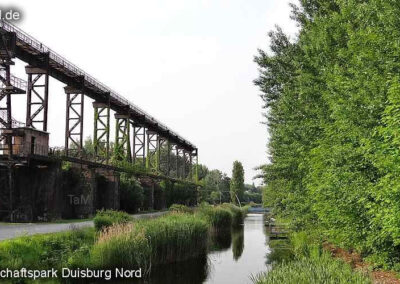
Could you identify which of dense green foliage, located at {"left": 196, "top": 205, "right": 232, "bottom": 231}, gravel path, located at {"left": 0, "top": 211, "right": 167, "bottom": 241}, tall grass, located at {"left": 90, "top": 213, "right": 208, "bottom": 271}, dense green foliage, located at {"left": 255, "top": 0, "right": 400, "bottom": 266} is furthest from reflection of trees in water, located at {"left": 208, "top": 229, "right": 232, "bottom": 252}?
dense green foliage, located at {"left": 255, "top": 0, "right": 400, "bottom": 266}

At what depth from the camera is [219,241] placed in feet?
98.8

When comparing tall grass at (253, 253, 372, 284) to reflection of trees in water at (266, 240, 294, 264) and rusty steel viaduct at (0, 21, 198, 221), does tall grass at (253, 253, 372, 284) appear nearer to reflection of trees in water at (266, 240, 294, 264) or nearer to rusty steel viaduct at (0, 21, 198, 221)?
reflection of trees in water at (266, 240, 294, 264)

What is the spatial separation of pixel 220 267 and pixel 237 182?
300ft

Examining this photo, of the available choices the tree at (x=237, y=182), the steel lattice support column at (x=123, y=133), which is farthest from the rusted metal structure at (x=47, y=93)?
the tree at (x=237, y=182)

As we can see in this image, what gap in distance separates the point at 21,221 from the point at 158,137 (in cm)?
4234

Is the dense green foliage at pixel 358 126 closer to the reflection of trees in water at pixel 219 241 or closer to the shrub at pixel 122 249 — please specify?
the shrub at pixel 122 249

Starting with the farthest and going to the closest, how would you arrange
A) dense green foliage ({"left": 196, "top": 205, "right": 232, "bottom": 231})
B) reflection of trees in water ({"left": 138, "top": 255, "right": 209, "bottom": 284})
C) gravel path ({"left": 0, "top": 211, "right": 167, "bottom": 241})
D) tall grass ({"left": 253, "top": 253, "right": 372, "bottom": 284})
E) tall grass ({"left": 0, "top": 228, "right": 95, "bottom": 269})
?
dense green foliage ({"left": 196, "top": 205, "right": 232, "bottom": 231}) < gravel path ({"left": 0, "top": 211, "right": 167, "bottom": 241}) < reflection of trees in water ({"left": 138, "top": 255, "right": 209, "bottom": 284}) < tall grass ({"left": 0, "top": 228, "right": 95, "bottom": 269}) < tall grass ({"left": 253, "top": 253, "right": 372, "bottom": 284})

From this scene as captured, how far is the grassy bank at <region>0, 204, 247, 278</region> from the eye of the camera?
13.1 metres

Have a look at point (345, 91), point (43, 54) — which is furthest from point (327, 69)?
point (43, 54)

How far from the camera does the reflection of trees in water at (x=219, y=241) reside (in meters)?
26.5

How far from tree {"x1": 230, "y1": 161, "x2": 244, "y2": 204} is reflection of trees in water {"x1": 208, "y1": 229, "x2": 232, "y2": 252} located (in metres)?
73.0

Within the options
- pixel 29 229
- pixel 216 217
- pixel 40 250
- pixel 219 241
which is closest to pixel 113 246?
pixel 40 250

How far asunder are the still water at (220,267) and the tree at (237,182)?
79357 mm

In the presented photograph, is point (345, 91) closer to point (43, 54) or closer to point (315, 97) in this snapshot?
point (315, 97)
